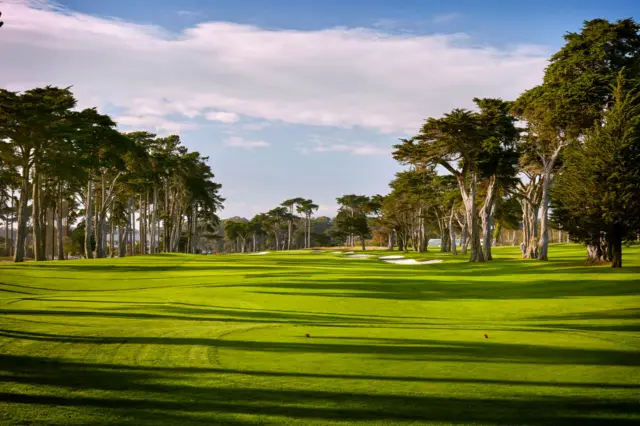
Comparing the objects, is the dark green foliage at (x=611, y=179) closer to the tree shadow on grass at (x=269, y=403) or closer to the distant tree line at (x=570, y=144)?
the distant tree line at (x=570, y=144)

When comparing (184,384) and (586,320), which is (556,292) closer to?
(586,320)

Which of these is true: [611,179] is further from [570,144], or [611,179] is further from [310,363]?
[310,363]

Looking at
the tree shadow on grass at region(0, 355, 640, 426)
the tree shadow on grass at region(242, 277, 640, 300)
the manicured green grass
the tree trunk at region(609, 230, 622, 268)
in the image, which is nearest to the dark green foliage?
the tree trunk at region(609, 230, 622, 268)

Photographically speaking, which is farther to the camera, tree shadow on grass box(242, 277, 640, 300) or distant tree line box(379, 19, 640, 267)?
distant tree line box(379, 19, 640, 267)

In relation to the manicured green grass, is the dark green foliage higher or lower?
higher

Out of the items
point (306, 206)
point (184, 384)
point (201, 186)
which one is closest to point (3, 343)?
point (184, 384)

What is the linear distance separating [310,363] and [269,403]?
2.52 m

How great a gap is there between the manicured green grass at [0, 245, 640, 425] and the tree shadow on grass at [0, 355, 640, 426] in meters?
0.03

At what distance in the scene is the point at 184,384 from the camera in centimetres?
801

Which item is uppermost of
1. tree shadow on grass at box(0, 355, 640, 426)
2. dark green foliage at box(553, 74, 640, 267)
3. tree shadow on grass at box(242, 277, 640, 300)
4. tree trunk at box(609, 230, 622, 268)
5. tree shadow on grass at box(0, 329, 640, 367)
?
dark green foliage at box(553, 74, 640, 267)

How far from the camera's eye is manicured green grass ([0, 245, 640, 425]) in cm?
691

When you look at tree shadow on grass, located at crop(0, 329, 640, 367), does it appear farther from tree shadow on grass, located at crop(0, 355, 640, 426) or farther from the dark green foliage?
the dark green foliage

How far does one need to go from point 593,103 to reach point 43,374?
136 ft

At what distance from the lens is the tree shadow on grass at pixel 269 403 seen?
671 centimetres
